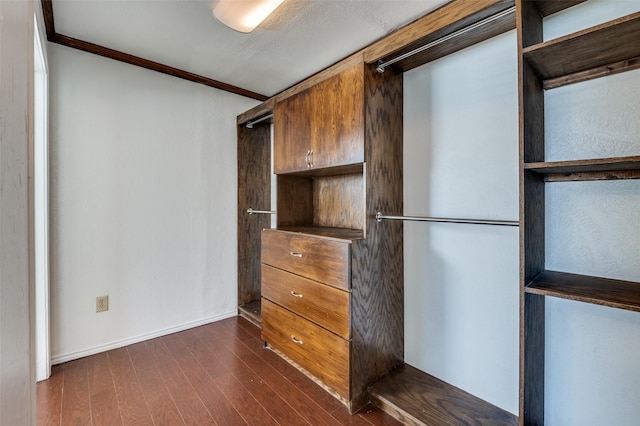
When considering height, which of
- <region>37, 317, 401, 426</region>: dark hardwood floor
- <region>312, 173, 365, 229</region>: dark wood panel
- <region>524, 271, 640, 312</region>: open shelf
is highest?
<region>312, 173, 365, 229</region>: dark wood panel

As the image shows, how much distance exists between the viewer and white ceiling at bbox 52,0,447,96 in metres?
1.67

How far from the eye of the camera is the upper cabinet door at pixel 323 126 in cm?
175

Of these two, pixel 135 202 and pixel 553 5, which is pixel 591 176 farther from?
pixel 135 202

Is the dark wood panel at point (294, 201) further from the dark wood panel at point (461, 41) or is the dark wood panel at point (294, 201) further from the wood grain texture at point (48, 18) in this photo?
the wood grain texture at point (48, 18)

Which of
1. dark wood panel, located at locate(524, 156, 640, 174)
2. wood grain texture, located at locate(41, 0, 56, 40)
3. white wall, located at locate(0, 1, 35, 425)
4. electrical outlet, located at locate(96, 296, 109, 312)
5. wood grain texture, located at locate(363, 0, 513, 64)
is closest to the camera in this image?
white wall, located at locate(0, 1, 35, 425)

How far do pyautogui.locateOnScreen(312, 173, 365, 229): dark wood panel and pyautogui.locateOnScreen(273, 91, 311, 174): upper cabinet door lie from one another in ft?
1.22

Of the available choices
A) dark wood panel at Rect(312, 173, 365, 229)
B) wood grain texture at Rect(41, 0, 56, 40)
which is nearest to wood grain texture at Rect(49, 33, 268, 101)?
wood grain texture at Rect(41, 0, 56, 40)

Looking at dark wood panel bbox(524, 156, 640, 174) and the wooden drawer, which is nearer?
dark wood panel bbox(524, 156, 640, 174)

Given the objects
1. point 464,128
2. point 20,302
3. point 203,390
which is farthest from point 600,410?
point 20,302

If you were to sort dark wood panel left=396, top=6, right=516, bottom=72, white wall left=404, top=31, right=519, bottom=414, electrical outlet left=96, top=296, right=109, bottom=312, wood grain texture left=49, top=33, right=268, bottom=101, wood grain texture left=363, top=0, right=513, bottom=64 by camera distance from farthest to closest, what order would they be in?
electrical outlet left=96, top=296, right=109, bottom=312, wood grain texture left=49, top=33, right=268, bottom=101, white wall left=404, top=31, right=519, bottom=414, dark wood panel left=396, top=6, right=516, bottom=72, wood grain texture left=363, top=0, right=513, bottom=64

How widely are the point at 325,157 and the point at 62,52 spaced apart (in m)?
2.00

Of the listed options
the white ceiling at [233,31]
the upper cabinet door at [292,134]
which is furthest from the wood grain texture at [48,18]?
the upper cabinet door at [292,134]

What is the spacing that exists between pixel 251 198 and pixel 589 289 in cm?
265

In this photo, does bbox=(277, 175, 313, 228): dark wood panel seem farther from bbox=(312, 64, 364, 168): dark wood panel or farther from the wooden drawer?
bbox=(312, 64, 364, 168): dark wood panel
